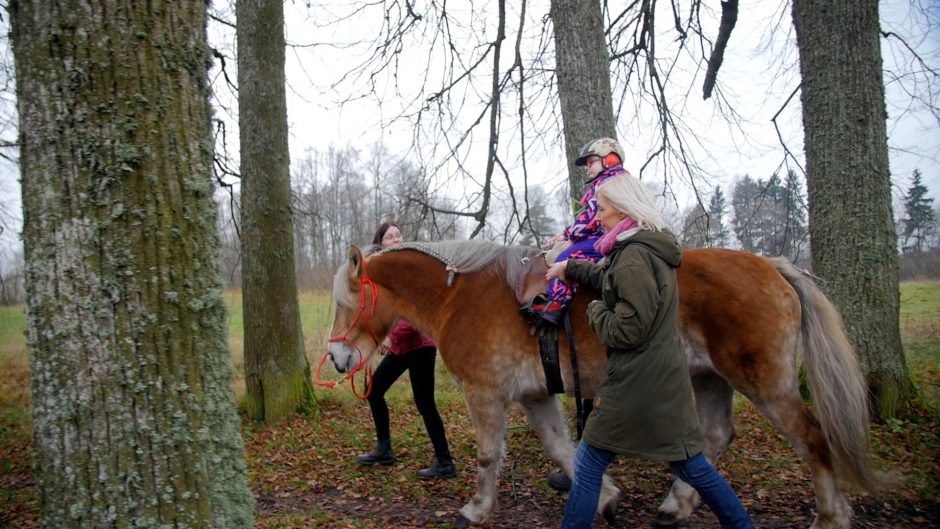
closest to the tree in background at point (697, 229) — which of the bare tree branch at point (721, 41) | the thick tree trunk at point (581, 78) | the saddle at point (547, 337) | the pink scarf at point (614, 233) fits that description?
the bare tree branch at point (721, 41)

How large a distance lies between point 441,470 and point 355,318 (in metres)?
1.61

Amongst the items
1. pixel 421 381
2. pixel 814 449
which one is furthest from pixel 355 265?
pixel 814 449

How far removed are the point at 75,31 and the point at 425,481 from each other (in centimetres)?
418

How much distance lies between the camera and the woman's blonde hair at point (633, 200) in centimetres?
313

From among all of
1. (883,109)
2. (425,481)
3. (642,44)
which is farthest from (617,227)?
(642,44)

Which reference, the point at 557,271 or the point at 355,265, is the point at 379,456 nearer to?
the point at 355,265

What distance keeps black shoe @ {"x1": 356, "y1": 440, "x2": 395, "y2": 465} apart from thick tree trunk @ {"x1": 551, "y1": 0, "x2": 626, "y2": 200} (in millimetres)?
2974

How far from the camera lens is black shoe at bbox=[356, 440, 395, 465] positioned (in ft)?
17.8

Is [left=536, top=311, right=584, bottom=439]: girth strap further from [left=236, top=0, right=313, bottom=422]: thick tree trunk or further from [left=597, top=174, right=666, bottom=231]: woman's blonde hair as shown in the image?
[left=236, top=0, right=313, bottom=422]: thick tree trunk

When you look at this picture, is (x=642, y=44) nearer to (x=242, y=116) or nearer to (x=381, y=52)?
(x=381, y=52)

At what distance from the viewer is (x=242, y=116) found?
641 centimetres

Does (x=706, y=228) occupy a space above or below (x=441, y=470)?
above

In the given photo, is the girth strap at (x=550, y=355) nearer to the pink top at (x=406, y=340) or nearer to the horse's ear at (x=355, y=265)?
the pink top at (x=406, y=340)

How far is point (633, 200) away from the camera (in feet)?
10.4
